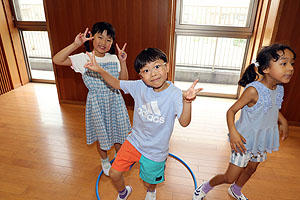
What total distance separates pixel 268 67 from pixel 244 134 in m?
0.55

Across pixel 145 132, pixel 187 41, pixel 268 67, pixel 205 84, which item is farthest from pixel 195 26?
pixel 145 132

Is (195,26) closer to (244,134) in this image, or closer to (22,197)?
(244,134)

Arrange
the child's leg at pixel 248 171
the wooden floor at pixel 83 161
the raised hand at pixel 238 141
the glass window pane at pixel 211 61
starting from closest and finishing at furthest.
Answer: the raised hand at pixel 238 141 < the child's leg at pixel 248 171 < the wooden floor at pixel 83 161 < the glass window pane at pixel 211 61

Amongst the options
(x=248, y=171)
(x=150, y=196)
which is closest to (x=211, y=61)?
(x=248, y=171)

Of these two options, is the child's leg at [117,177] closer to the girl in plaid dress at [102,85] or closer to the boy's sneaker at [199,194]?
the girl in plaid dress at [102,85]

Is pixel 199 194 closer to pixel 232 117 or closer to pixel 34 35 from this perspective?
pixel 232 117

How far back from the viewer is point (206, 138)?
3057 millimetres

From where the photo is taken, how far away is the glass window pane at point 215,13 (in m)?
3.72

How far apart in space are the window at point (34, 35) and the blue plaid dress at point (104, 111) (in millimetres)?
3190

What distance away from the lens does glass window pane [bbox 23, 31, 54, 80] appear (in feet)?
15.7

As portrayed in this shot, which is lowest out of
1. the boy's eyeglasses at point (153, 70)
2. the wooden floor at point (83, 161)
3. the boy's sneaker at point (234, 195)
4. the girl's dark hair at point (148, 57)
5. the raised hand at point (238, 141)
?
the wooden floor at point (83, 161)

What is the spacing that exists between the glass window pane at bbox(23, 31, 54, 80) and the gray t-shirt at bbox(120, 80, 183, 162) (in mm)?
4060

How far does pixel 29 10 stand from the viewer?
173 inches

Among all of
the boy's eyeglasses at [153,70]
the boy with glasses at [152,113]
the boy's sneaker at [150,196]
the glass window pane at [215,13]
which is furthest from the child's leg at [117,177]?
the glass window pane at [215,13]
